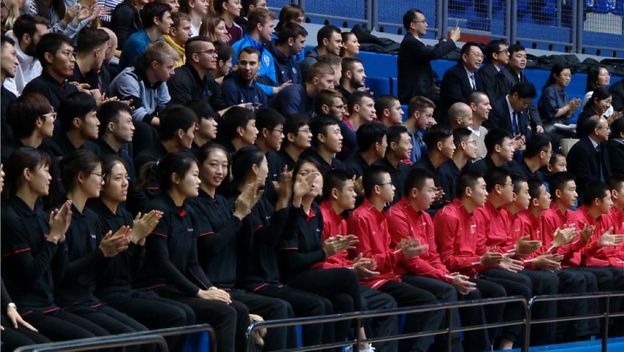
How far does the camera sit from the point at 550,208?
10898 millimetres

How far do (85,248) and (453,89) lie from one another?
643 centimetres

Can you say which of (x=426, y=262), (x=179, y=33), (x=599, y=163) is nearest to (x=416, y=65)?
(x=599, y=163)

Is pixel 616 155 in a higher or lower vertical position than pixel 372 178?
lower

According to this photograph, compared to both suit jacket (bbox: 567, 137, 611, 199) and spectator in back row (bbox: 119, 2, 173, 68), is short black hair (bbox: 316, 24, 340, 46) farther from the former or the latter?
suit jacket (bbox: 567, 137, 611, 199)

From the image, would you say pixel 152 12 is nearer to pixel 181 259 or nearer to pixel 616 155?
pixel 181 259

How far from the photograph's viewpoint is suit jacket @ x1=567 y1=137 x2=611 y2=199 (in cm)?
1267

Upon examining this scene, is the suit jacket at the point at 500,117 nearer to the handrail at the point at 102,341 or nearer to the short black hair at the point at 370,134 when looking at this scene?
the short black hair at the point at 370,134

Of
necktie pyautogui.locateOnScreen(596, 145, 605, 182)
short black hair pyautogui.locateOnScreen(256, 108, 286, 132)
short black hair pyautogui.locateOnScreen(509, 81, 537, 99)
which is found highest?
short black hair pyautogui.locateOnScreen(256, 108, 286, 132)

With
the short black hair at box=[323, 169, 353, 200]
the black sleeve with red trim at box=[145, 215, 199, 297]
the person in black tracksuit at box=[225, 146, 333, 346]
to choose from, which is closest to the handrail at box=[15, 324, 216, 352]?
the black sleeve with red trim at box=[145, 215, 199, 297]

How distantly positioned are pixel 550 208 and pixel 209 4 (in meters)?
3.82

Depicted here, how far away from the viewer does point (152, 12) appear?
10180 millimetres

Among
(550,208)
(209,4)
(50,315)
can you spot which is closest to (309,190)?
(50,315)

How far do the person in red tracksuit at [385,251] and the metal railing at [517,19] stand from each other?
6.64 meters

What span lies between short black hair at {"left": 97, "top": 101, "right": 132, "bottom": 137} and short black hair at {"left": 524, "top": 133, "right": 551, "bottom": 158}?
195 inches
